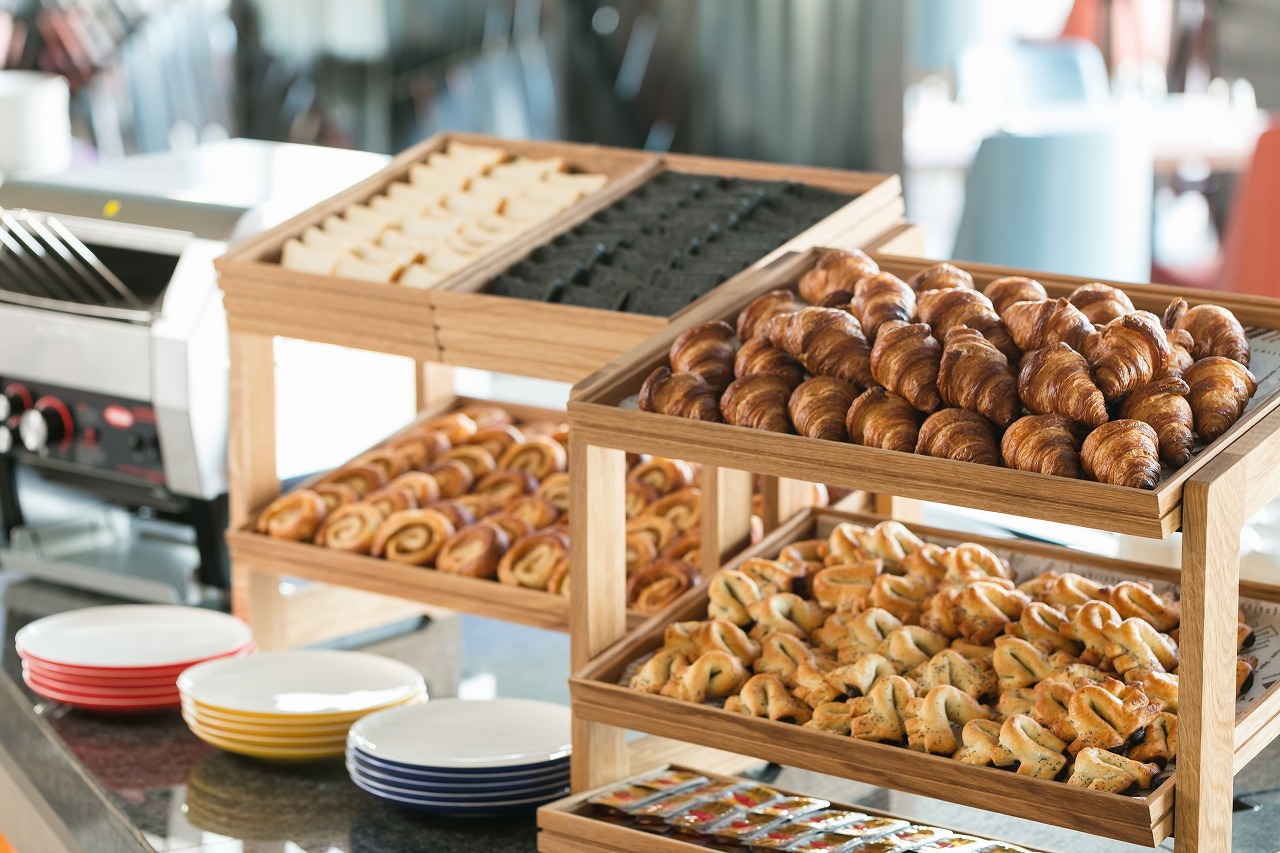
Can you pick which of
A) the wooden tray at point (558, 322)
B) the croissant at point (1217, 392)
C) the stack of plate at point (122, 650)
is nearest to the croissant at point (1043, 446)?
the croissant at point (1217, 392)

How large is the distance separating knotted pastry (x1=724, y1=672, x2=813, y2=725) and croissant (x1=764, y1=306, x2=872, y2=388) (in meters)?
0.28

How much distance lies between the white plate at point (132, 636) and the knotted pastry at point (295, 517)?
0.43ft

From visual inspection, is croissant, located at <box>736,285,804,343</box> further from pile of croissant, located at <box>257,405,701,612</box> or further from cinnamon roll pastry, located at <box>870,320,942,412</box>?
pile of croissant, located at <box>257,405,701,612</box>

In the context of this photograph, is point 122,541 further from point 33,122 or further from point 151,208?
point 33,122

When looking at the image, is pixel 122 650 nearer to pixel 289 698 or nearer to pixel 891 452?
pixel 289 698

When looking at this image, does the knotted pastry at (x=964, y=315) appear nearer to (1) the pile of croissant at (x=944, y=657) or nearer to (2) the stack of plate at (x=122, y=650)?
(1) the pile of croissant at (x=944, y=657)

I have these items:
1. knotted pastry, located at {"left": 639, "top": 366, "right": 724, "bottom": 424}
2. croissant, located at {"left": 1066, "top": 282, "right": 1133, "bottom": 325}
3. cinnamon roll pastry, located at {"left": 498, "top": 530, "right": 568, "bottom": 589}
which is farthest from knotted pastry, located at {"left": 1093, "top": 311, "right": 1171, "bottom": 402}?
cinnamon roll pastry, located at {"left": 498, "top": 530, "right": 568, "bottom": 589}

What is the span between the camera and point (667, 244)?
200cm

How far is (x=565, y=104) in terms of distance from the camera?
16.2 ft

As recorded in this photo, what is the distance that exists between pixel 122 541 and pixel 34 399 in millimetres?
279

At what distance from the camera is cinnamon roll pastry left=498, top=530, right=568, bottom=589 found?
1.98m

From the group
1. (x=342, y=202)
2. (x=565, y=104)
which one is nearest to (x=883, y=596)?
(x=342, y=202)

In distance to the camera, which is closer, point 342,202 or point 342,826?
point 342,826

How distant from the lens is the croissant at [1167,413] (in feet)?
4.21
